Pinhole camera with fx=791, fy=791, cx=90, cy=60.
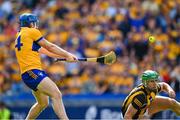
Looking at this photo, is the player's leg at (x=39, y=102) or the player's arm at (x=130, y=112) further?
the player's arm at (x=130, y=112)

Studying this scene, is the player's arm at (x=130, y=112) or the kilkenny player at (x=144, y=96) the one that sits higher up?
the kilkenny player at (x=144, y=96)

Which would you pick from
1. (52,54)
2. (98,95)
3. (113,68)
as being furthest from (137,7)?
(52,54)

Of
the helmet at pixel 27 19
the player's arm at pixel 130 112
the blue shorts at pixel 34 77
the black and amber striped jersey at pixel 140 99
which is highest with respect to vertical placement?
the helmet at pixel 27 19

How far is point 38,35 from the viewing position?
15.4 meters

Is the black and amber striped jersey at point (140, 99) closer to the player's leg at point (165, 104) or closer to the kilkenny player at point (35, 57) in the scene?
the player's leg at point (165, 104)

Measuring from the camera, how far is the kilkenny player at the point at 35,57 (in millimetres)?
15305

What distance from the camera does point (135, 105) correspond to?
1614cm

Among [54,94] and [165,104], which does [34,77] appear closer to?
[54,94]

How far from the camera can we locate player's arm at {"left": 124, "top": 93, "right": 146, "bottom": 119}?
53.0 ft

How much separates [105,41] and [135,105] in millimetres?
8089

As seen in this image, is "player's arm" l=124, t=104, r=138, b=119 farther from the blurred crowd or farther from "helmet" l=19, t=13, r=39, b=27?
the blurred crowd

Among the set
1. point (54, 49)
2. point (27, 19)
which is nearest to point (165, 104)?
point (54, 49)

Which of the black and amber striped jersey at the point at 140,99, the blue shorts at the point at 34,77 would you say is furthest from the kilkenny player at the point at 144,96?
the blue shorts at the point at 34,77

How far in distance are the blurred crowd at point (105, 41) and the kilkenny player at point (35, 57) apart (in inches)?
255
